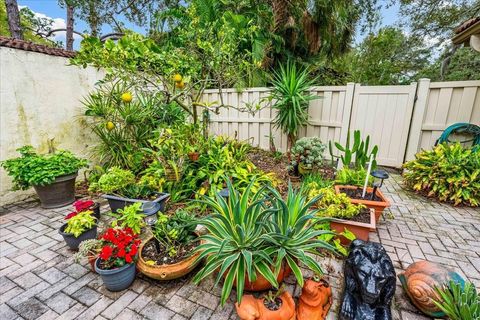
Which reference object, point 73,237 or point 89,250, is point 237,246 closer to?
point 89,250

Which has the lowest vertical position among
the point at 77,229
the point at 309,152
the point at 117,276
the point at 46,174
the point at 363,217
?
the point at 117,276

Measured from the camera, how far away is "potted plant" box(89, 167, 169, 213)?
245 centimetres

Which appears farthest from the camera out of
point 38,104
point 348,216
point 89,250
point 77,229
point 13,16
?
point 13,16

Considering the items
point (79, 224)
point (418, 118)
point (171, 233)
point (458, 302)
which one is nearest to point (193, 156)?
point (171, 233)

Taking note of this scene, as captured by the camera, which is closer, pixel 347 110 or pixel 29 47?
pixel 29 47

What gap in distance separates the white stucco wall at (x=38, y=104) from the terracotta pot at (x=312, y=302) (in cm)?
378

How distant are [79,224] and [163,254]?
80 centimetres

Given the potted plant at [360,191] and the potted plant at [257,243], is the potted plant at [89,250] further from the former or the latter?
the potted plant at [360,191]

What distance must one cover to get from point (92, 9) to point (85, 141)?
6915 mm

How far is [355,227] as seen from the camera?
1916mm

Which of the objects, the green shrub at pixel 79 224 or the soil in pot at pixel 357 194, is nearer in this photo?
the green shrub at pixel 79 224

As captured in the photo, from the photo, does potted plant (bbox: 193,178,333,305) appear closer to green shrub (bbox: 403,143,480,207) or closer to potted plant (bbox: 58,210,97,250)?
potted plant (bbox: 58,210,97,250)

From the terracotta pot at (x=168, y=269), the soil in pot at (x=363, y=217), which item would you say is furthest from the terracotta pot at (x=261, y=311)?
the soil in pot at (x=363, y=217)

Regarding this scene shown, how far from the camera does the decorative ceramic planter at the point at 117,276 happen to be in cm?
150
